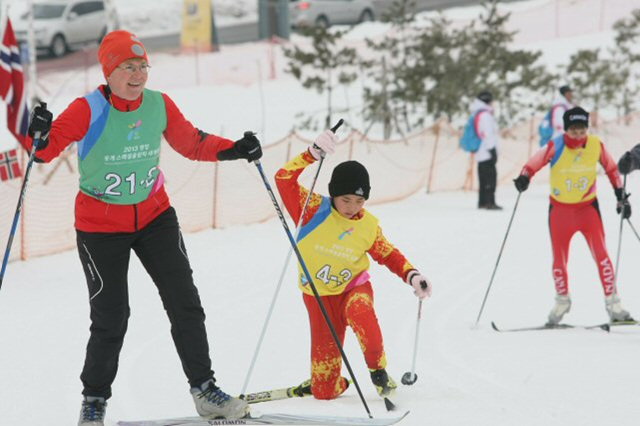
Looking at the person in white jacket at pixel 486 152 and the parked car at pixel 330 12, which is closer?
the person in white jacket at pixel 486 152

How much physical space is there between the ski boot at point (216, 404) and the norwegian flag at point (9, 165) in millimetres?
6102

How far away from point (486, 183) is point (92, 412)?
446 inches

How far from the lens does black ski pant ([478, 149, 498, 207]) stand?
1524 centimetres

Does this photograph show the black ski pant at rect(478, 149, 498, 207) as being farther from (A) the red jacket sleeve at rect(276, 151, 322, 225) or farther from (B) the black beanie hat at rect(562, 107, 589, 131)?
(A) the red jacket sleeve at rect(276, 151, 322, 225)

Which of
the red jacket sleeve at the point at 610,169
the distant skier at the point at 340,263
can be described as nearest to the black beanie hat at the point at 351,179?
the distant skier at the point at 340,263

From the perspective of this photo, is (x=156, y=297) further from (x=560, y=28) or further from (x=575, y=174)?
(x=560, y=28)

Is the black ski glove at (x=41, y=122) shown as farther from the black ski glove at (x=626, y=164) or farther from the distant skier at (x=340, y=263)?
the black ski glove at (x=626, y=164)

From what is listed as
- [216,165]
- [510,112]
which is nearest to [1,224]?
[216,165]

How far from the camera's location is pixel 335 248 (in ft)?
16.9

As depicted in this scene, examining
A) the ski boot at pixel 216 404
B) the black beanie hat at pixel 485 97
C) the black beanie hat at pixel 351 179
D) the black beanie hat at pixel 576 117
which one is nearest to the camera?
the ski boot at pixel 216 404

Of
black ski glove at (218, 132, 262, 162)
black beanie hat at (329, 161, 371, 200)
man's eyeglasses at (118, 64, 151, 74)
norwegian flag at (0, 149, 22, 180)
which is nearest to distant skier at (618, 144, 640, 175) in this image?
black beanie hat at (329, 161, 371, 200)

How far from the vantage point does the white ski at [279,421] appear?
4.55 metres

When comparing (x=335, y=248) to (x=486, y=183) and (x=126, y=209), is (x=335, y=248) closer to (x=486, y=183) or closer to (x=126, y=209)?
(x=126, y=209)

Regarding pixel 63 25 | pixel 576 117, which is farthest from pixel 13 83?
pixel 63 25
